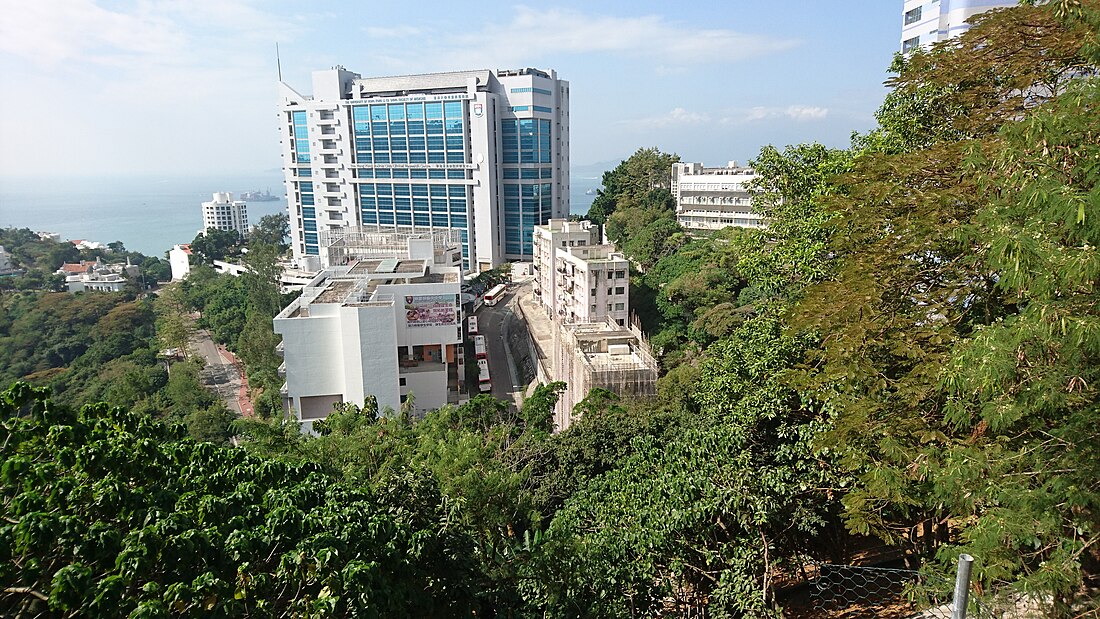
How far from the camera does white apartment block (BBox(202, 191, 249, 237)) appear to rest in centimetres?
6153

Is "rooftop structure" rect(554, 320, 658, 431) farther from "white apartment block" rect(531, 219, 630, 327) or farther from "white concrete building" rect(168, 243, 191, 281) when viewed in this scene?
"white concrete building" rect(168, 243, 191, 281)

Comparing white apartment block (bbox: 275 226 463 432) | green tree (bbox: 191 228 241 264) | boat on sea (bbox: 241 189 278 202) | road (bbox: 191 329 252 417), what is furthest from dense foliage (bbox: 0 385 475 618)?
boat on sea (bbox: 241 189 278 202)

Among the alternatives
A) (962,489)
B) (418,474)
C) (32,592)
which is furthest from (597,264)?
(32,592)

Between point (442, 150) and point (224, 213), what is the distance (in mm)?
35603

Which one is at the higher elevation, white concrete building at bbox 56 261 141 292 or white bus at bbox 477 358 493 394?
white concrete building at bbox 56 261 141 292

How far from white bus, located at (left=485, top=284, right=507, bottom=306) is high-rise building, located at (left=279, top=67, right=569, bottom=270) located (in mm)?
4425

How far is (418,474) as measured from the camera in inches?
241

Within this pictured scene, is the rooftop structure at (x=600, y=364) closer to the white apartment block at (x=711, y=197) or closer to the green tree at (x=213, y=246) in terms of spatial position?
the white apartment block at (x=711, y=197)

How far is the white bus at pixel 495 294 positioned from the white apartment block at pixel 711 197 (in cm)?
1112

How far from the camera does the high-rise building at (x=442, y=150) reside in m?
37.1

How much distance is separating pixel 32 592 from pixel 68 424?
1.50 meters

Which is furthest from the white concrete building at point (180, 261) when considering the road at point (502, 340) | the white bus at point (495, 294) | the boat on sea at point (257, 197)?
the boat on sea at point (257, 197)

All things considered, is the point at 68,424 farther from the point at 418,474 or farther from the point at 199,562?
the point at 418,474

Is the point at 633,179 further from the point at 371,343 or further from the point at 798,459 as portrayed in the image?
the point at 798,459
